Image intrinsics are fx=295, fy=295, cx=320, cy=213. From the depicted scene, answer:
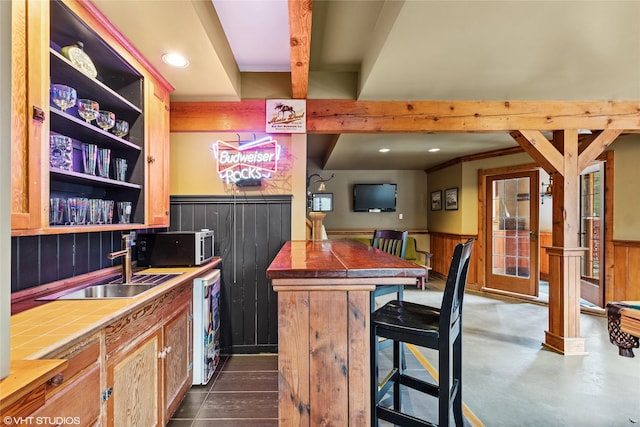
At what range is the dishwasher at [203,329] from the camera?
2186 millimetres

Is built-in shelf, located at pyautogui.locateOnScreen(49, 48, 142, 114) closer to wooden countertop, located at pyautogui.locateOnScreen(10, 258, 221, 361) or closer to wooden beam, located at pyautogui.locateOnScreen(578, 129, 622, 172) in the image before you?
wooden countertop, located at pyautogui.locateOnScreen(10, 258, 221, 361)

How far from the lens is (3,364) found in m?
0.69

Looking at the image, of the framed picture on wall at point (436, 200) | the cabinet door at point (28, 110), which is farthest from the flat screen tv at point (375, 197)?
the cabinet door at point (28, 110)

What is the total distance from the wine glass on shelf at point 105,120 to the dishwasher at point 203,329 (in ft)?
3.88

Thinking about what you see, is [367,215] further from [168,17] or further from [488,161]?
[168,17]

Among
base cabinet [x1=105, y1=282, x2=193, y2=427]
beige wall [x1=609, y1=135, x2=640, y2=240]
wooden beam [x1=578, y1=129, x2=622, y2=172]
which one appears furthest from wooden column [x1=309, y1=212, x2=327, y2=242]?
beige wall [x1=609, y1=135, x2=640, y2=240]

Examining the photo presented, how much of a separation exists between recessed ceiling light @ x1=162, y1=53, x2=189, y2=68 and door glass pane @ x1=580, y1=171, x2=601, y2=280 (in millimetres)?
5394

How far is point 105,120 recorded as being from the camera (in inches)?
73.2

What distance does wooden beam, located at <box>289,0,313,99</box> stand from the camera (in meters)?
1.49

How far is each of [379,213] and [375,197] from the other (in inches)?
15.8

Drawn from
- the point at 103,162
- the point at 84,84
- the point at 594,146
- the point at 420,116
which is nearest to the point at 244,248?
the point at 103,162

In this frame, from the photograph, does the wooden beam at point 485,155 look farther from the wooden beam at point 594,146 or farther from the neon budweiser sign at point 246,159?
the neon budweiser sign at point 246,159

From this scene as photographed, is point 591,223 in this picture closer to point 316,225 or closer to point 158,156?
point 316,225

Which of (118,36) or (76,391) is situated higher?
(118,36)
